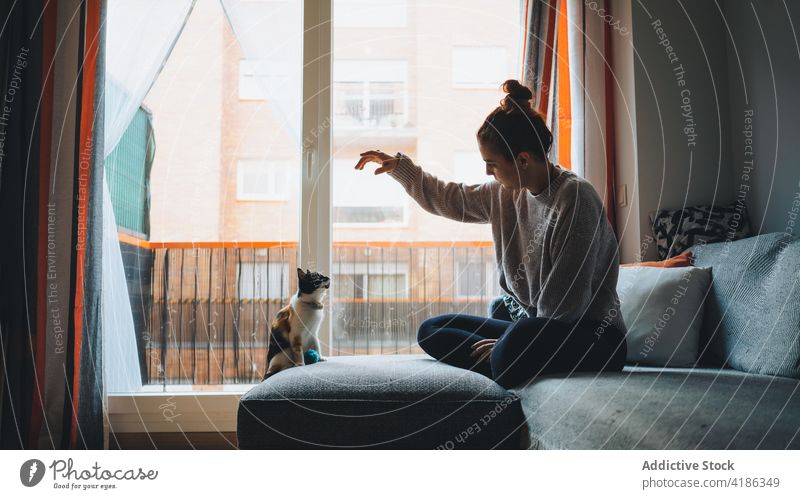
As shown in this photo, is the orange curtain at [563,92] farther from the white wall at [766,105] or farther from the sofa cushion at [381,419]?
the sofa cushion at [381,419]

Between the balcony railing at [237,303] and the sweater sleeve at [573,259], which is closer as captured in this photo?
the sweater sleeve at [573,259]

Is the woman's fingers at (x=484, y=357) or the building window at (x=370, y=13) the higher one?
the building window at (x=370, y=13)

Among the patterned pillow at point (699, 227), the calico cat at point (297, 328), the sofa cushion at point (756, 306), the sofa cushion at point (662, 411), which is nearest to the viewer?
the sofa cushion at point (662, 411)

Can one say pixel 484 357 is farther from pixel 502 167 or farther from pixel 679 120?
pixel 679 120

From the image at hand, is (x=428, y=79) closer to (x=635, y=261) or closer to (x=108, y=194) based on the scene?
(x=635, y=261)

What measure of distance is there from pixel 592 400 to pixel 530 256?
601 mm

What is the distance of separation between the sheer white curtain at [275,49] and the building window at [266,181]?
18 cm

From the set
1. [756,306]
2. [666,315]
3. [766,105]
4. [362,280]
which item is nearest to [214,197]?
[362,280]

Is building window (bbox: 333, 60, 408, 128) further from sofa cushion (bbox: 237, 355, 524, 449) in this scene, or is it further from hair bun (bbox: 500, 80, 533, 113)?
sofa cushion (bbox: 237, 355, 524, 449)

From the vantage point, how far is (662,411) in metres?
1.01

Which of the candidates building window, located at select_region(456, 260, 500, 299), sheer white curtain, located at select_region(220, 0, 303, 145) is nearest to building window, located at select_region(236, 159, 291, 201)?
sheer white curtain, located at select_region(220, 0, 303, 145)

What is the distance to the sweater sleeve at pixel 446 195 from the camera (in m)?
1.91

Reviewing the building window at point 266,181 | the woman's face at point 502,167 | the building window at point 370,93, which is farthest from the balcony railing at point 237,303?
the woman's face at point 502,167

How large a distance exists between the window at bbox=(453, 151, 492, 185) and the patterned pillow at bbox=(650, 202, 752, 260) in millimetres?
841
